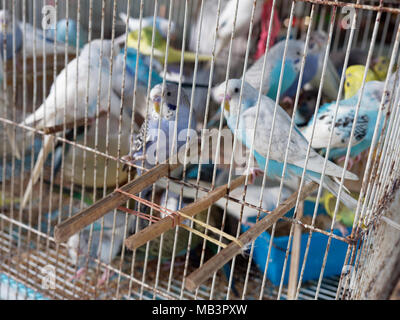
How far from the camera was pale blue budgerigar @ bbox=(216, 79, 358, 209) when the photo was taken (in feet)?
2.72

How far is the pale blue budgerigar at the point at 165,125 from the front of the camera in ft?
2.89

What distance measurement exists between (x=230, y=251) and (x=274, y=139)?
0.31m

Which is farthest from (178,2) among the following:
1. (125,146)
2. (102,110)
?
(125,146)

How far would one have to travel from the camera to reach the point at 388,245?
1.03 m

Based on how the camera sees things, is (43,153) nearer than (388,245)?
No

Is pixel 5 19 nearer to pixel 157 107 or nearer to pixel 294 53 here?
pixel 157 107

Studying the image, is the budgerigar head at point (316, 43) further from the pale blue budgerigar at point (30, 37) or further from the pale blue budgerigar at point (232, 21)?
the pale blue budgerigar at point (30, 37)

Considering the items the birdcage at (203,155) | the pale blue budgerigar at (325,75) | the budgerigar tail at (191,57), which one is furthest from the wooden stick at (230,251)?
the budgerigar tail at (191,57)

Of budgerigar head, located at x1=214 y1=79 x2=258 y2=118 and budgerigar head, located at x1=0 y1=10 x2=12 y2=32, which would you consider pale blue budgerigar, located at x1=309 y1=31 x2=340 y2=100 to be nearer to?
budgerigar head, located at x1=214 y1=79 x2=258 y2=118

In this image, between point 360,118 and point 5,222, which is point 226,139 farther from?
point 5,222

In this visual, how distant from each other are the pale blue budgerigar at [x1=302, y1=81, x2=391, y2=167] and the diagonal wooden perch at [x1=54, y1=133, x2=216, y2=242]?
311mm

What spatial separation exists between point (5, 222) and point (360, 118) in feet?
4.06
